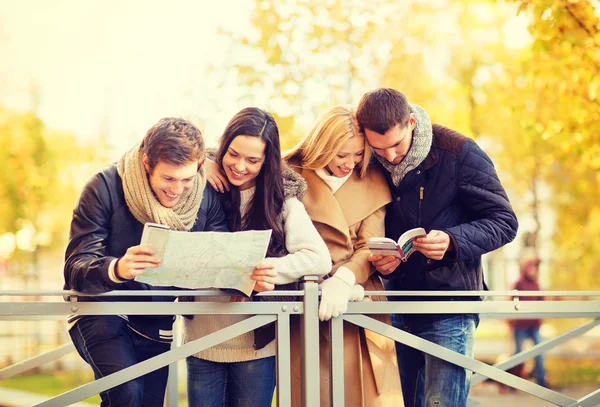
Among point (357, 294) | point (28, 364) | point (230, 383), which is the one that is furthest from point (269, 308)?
point (28, 364)

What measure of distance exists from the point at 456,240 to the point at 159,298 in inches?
52.3

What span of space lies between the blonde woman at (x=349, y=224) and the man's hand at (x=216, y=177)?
1.26 feet

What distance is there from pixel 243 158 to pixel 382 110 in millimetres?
662

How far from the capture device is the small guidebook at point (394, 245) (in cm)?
345

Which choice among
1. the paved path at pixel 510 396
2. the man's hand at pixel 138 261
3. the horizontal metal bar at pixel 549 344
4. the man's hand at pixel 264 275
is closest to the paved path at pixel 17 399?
the paved path at pixel 510 396

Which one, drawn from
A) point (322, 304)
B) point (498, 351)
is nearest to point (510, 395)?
point (498, 351)

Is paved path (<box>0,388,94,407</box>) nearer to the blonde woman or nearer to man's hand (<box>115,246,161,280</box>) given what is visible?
the blonde woman

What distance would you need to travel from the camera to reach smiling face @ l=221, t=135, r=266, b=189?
3701 millimetres

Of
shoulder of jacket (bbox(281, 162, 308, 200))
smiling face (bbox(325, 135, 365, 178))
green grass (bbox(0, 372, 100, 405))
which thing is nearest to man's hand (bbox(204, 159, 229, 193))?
shoulder of jacket (bbox(281, 162, 308, 200))

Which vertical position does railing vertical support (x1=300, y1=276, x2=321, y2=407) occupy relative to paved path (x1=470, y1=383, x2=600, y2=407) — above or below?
above

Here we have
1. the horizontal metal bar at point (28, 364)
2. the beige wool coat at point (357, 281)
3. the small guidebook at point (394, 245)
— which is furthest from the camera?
the horizontal metal bar at point (28, 364)

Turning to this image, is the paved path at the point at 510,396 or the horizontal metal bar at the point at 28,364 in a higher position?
the horizontal metal bar at the point at 28,364

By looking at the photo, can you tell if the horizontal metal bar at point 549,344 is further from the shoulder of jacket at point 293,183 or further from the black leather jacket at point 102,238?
the black leather jacket at point 102,238

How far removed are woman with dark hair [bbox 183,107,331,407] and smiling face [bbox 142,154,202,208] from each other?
0.31 metres
